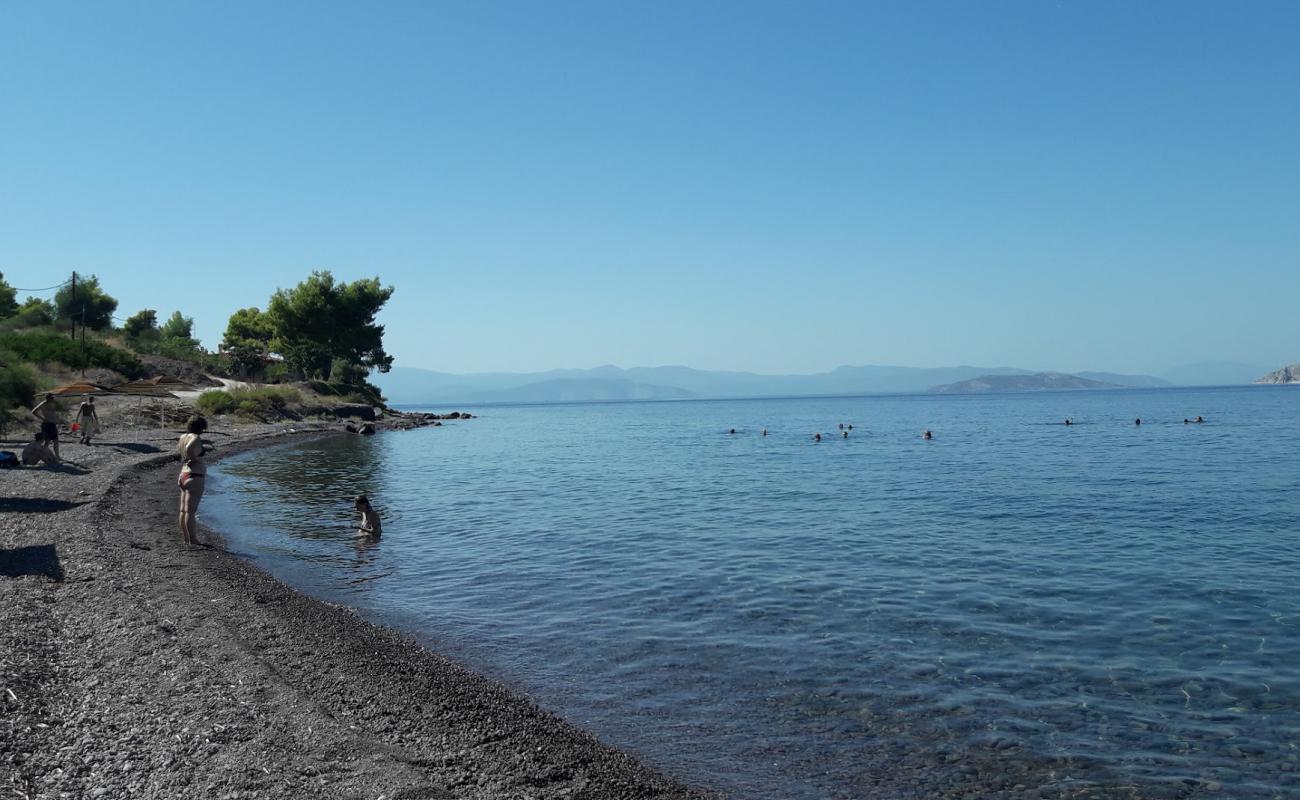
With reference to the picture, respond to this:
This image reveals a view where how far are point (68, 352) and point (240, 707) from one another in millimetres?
56745

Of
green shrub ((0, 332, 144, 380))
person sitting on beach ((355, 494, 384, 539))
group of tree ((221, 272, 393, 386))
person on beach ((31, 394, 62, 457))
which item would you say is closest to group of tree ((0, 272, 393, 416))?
group of tree ((221, 272, 393, 386))

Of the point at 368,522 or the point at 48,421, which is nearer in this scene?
the point at 368,522

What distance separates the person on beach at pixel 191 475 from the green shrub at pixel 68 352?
39844 mm

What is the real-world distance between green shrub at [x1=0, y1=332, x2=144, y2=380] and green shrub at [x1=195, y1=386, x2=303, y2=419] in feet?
19.3

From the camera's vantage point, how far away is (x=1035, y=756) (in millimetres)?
7074

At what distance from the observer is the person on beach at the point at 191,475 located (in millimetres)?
14797

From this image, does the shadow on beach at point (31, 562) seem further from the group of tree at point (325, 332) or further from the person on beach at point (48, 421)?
the group of tree at point (325, 332)

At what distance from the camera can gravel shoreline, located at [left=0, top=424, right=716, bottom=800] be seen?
5754mm

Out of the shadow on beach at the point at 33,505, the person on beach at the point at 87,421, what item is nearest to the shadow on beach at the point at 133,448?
the person on beach at the point at 87,421

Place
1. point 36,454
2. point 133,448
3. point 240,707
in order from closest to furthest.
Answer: point 240,707 < point 36,454 < point 133,448

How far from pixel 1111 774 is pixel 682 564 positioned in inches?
366

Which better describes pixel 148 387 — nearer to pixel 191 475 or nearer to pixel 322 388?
pixel 191 475

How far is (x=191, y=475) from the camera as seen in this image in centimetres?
1530

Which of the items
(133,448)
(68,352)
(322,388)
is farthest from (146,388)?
(322,388)
